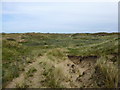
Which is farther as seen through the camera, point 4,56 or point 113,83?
point 4,56

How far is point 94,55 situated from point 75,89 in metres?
4.52

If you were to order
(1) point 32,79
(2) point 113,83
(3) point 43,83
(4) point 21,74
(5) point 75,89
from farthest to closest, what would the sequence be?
1. (4) point 21,74
2. (1) point 32,79
3. (3) point 43,83
4. (5) point 75,89
5. (2) point 113,83

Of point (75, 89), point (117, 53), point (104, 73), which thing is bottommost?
point (75, 89)

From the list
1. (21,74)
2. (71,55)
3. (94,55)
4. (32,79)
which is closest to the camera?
(32,79)

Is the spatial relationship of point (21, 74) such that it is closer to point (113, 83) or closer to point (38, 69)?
point (38, 69)

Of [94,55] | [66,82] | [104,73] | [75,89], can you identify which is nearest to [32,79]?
[66,82]

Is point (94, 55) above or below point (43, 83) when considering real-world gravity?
above

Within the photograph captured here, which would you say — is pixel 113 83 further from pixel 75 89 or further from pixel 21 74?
pixel 21 74

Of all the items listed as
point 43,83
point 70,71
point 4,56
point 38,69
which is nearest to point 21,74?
point 38,69

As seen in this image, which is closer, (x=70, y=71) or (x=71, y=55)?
(x=70, y=71)

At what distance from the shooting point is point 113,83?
826 cm

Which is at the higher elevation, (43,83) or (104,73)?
(104,73)

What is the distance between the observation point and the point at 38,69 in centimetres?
1179

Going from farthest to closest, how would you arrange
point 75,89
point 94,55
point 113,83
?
point 94,55 < point 75,89 < point 113,83
